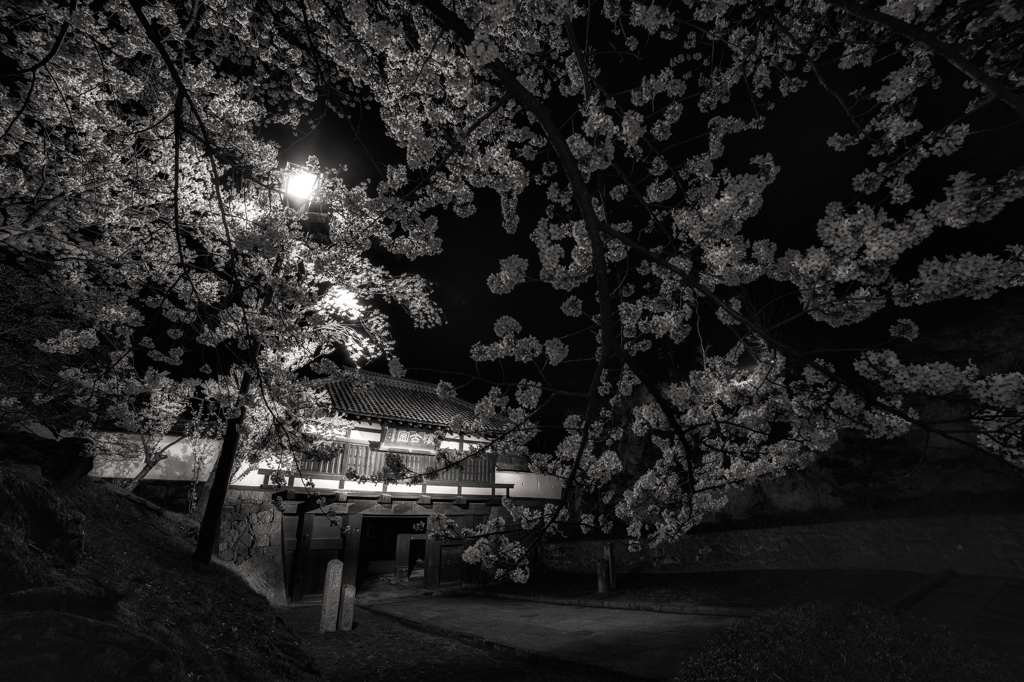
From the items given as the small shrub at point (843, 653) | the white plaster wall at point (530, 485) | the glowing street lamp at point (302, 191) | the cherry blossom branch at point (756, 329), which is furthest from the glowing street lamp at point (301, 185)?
the white plaster wall at point (530, 485)

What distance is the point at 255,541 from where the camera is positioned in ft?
46.3

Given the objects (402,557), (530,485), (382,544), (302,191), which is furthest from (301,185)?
(382,544)

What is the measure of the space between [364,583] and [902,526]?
63.1 feet

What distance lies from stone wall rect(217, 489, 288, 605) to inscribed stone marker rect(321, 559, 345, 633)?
3.92 metres

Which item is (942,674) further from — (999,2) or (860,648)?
(999,2)

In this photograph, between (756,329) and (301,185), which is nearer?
(756,329)

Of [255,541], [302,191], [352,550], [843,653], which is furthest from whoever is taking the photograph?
[255,541]

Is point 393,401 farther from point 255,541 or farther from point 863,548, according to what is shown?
point 863,548

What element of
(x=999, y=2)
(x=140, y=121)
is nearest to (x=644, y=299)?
(x=999, y=2)

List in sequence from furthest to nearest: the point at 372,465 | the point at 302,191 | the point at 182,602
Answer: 1. the point at 372,465
2. the point at 302,191
3. the point at 182,602

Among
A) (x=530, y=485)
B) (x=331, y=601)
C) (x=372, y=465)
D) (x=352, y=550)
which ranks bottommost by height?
(x=331, y=601)

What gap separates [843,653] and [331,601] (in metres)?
10.4

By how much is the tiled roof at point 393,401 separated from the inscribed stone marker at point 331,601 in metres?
6.18

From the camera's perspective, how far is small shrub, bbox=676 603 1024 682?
5.05m
